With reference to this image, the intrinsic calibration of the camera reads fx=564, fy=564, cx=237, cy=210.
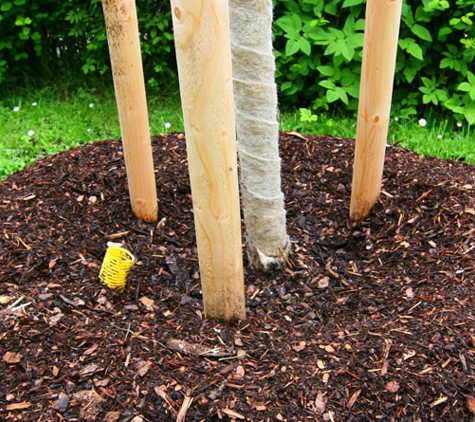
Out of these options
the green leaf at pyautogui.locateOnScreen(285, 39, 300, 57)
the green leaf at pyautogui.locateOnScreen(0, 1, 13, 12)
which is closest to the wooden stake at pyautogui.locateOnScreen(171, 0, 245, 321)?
the green leaf at pyautogui.locateOnScreen(285, 39, 300, 57)

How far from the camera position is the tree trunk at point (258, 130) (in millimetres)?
2119

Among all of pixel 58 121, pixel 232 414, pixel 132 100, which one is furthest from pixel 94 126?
pixel 232 414

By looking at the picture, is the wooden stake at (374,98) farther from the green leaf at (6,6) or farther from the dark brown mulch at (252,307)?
the green leaf at (6,6)

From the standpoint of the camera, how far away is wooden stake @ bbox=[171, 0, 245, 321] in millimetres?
1641

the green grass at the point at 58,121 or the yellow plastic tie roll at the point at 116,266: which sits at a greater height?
the yellow plastic tie roll at the point at 116,266

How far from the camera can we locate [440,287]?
2.38 meters

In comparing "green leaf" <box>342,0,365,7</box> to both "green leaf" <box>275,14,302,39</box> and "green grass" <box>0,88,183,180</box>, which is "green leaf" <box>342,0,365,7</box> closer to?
"green leaf" <box>275,14,302,39</box>

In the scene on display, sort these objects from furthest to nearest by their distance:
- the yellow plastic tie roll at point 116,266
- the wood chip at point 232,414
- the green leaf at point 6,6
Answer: the green leaf at point 6,6 → the yellow plastic tie roll at point 116,266 → the wood chip at point 232,414

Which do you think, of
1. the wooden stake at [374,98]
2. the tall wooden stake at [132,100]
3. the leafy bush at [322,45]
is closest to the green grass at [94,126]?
the leafy bush at [322,45]

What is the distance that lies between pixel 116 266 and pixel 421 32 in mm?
2914

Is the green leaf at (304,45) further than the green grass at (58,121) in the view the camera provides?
No

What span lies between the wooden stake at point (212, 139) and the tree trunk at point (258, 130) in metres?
0.42

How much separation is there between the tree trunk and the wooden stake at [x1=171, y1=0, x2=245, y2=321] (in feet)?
1.37

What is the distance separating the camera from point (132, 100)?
8.36ft
